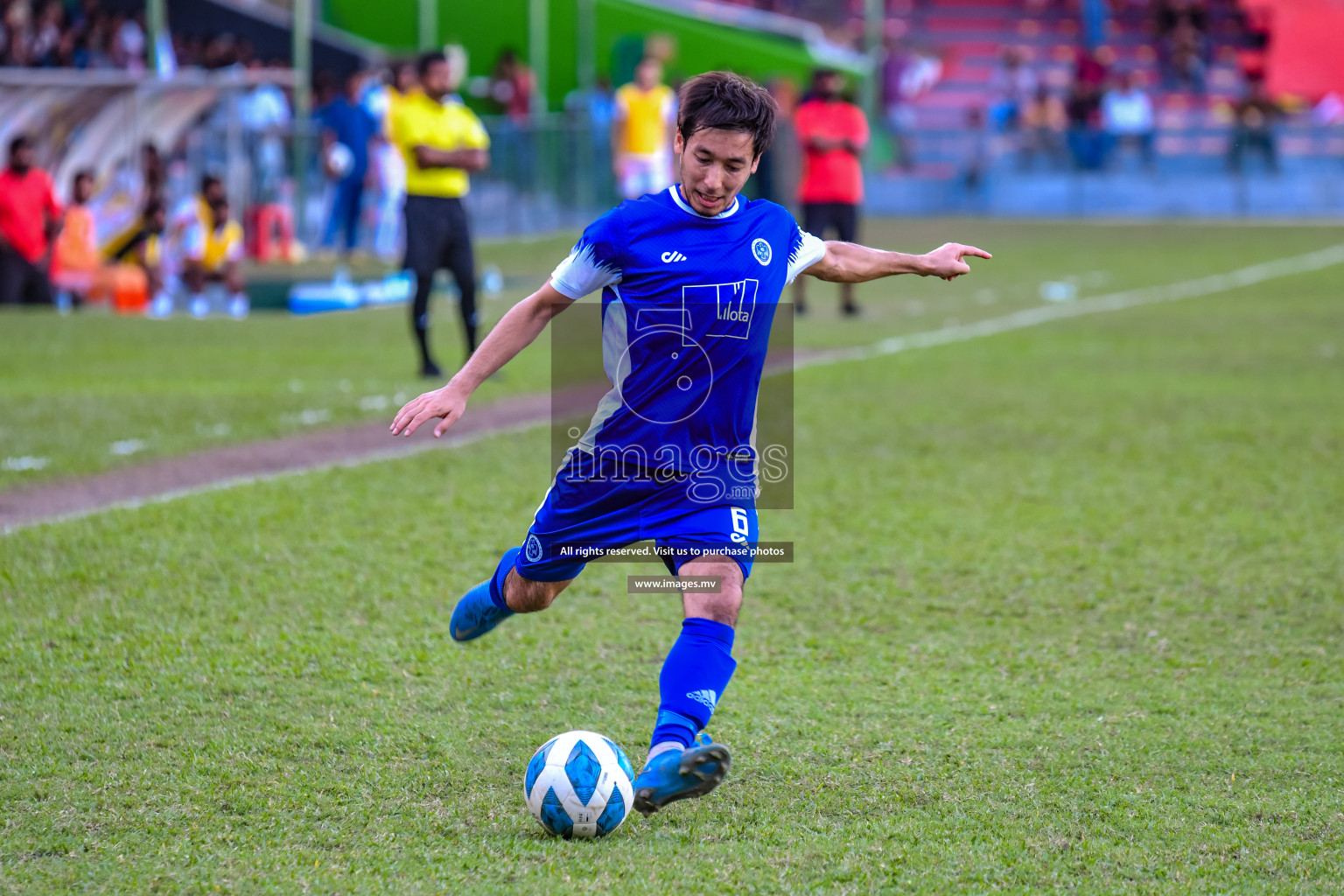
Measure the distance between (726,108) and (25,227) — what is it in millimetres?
12671

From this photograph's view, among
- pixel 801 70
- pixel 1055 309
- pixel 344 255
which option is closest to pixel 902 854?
pixel 1055 309

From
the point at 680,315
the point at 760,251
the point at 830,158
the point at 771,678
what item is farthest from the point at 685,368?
the point at 830,158

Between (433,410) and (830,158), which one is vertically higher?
(830,158)

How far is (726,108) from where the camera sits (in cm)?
382

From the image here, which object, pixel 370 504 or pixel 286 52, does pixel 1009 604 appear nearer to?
pixel 370 504

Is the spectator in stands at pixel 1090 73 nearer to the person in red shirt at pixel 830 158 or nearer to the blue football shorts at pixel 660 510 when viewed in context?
the person in red shirt at pixel 830 158

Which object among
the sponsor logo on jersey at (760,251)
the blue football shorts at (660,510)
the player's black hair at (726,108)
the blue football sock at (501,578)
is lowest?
the blue football sock at (501,578)

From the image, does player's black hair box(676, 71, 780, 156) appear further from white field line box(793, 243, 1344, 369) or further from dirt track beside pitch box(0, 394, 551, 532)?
white field line box(793, 243, 1344, 369)

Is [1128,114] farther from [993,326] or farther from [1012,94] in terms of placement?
[993,326]

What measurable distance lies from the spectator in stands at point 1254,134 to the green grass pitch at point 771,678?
23305 mm

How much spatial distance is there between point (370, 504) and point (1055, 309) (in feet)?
34.7

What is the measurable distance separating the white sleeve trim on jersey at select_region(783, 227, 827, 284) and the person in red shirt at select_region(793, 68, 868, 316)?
11.2 metres

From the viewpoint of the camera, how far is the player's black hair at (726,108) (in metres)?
3.83

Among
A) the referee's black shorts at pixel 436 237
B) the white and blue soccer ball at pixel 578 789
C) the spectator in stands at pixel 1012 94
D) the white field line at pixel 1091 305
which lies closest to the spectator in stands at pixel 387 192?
the white field line at pixel 1091 305
